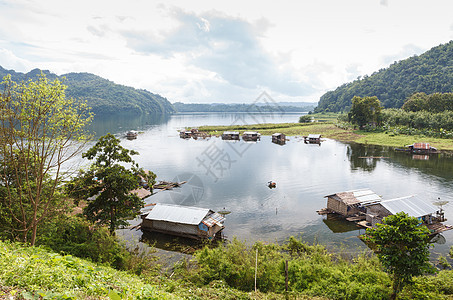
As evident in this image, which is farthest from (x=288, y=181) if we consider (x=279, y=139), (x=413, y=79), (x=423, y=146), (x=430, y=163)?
(x=413, y=79)

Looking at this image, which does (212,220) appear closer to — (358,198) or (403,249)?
(403,249)

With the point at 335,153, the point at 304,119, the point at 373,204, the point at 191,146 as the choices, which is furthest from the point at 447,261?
the point at 304,119

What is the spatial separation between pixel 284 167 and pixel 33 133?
1698 inches

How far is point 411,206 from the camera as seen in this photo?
2525 cm

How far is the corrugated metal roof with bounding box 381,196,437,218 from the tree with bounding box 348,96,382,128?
70368 millimetres

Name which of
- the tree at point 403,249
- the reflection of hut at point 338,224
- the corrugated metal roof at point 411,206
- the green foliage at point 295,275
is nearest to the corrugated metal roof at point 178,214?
the green foliage at point 295,275

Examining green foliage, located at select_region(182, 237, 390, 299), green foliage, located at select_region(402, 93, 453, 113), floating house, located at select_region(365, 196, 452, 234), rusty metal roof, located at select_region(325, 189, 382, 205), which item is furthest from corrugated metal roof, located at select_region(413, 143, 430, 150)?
green foliage, located at select_region(182, 237, 390, 299)

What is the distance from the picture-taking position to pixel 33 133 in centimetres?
1059

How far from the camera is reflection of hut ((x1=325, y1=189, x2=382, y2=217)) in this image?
2763cm

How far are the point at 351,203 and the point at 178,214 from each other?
55.7ft

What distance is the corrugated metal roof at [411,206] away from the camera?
24500 mm

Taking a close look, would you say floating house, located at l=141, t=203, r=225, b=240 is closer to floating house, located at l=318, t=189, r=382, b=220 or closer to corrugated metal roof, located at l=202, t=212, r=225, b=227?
corrugated metal roof, located at l=202, t=212, r=225, b=227

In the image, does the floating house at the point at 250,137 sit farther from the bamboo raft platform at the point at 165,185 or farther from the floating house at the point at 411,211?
the floating house at the point at 411,211

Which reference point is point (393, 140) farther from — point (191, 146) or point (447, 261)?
point (447, 261)
